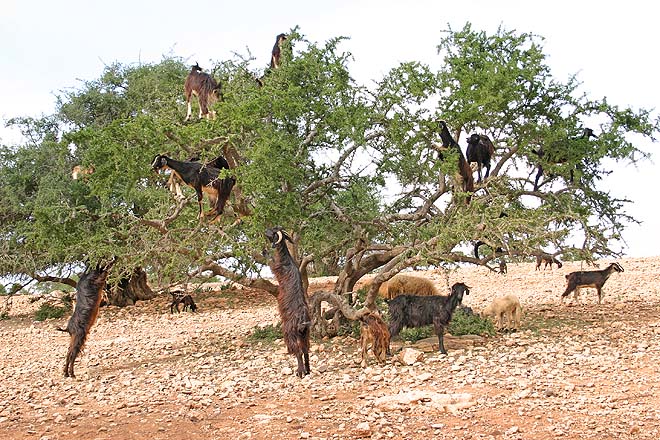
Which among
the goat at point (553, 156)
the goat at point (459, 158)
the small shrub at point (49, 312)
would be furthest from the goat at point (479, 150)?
the small shrub at point (49, 312)

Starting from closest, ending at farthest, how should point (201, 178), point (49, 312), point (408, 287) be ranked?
point (201, 178) → point (408, 287) → point (49, 312)

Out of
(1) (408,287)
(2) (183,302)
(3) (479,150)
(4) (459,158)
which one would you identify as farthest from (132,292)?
(4) (459,158)

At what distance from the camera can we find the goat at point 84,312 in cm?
1050

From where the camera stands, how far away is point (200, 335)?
14.0 metres

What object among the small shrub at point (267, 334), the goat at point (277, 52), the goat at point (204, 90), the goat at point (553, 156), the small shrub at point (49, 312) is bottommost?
the small shrub at point (267, 334)

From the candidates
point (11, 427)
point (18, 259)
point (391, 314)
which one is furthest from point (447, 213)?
point (18, 259)

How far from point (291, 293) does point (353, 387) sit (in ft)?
4.90

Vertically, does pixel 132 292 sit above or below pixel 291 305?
above

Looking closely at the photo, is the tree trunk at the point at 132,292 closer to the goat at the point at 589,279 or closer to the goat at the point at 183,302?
the goat at the point at 183,302

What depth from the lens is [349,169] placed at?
37.9 feet

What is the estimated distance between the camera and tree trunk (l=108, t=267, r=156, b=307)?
1986cm

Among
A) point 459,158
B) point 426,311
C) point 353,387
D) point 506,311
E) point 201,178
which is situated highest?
point 459,158

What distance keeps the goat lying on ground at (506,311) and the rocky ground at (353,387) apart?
14.6 inches

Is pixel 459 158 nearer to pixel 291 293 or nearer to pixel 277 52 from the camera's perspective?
pixel 291 293
